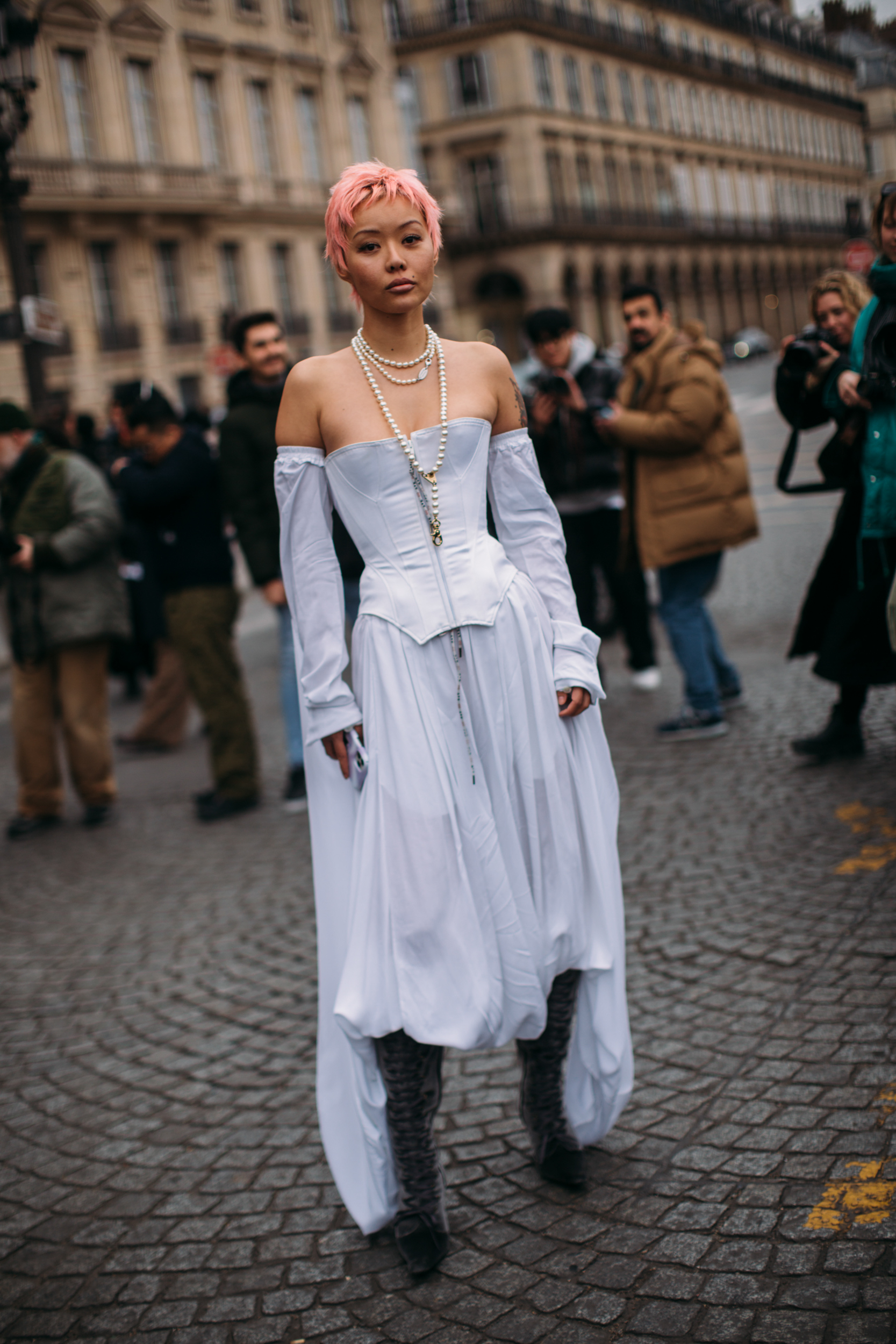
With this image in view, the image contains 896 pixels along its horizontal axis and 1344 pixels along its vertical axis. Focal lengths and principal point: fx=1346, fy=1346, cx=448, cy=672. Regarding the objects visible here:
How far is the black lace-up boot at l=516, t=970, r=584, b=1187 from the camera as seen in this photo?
2.88 m

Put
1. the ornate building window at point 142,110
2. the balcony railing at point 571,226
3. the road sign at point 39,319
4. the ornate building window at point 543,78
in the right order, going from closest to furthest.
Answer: the road sign at point 39,319, the ornate building window at point 142,110, the balcony railing at point 571,226, the ornate building window at point 543,78

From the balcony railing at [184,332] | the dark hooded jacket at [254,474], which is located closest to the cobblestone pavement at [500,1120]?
the dark hooded jacket at [254,474]

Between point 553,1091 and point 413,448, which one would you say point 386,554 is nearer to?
point 413,448

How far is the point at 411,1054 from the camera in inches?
106

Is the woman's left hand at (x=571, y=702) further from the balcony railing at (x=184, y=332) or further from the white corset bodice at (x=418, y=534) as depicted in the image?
the balcony railing at (x=184, y=332)

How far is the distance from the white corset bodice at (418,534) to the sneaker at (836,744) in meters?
3.15

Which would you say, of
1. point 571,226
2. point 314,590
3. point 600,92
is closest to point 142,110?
point 571,226

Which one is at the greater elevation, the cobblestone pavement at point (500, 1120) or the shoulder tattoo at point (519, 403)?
the shoulder tattoo at point (519, 403)

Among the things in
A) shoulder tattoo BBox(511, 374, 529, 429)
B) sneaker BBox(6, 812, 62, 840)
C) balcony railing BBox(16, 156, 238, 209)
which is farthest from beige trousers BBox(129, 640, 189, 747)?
balcony railing BBox(16, 156, 238, 209)

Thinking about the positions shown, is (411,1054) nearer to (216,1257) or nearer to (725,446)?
(216,1257)

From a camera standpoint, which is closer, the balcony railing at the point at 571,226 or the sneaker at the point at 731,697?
the sneaker at the point at 731,697

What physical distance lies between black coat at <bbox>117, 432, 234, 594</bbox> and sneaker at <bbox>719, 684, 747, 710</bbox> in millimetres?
2541

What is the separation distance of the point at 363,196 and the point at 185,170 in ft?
119

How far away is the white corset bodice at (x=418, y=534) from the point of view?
267cm
